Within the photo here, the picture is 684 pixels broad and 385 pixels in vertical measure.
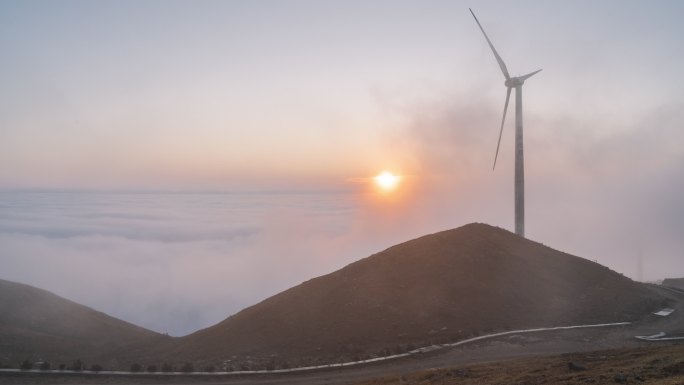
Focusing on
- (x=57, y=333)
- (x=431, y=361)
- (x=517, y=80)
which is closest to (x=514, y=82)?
(x=517, y=80)

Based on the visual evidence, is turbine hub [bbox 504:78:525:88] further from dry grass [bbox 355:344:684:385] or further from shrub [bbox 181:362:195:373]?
shrub [bbox 181:362:195:373]

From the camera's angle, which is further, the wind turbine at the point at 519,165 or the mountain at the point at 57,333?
the wind turbine at the point at 519,165

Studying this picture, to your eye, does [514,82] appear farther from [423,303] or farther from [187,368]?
[187,368]

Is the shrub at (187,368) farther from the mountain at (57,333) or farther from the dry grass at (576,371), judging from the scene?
the dry grass at (576,371)

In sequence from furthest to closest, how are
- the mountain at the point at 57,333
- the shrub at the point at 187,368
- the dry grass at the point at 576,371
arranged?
the mountain at the point at 57,333 → the shrub at the point at 187,368 → the dry grass at the point at 576,371

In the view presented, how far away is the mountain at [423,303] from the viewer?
2716 centimetres

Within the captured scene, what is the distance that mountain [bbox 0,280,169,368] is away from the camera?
2975 cm

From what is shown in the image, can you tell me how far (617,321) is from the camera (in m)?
28.9

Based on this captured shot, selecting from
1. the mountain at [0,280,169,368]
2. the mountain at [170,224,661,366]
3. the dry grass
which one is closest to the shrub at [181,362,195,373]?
the mountain at [170,224,661,366]

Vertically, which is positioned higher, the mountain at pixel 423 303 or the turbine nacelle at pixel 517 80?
the turbine nacelle at pixel 517 80

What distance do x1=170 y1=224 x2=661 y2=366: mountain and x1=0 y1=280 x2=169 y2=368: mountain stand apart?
512 cm

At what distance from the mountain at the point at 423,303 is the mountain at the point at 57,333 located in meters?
5.12

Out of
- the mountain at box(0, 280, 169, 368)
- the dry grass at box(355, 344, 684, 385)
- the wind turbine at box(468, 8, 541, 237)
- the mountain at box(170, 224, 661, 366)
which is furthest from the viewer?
the wind turbine at box(468, 8, 541, 237)

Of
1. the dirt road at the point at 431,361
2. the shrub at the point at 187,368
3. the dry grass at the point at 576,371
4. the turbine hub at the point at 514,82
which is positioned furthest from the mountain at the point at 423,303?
the turbine hub at the point at 514,82
